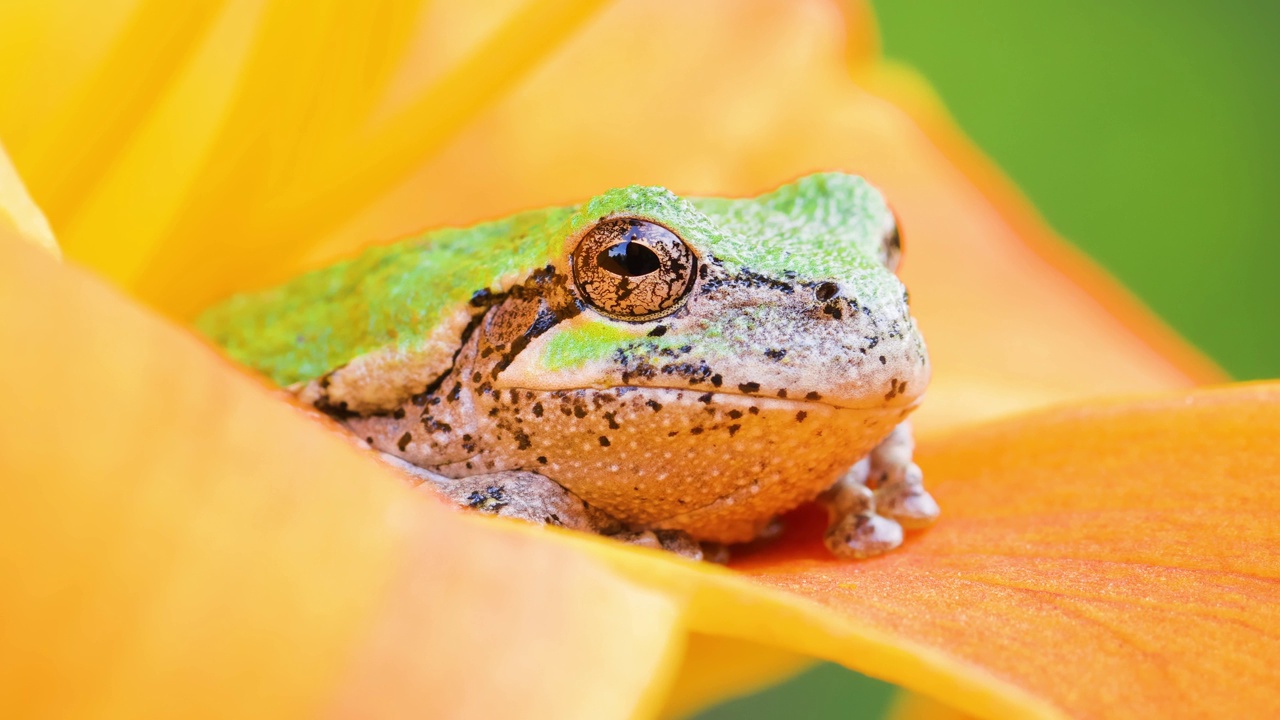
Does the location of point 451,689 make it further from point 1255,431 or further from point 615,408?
point 1255,431

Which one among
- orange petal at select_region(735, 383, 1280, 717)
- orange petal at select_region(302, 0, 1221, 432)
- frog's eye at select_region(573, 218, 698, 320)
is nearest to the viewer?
orange petal at select_region(735, 383, 1280, 717)

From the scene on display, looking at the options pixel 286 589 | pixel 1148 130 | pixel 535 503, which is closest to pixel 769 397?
pixel 535 503

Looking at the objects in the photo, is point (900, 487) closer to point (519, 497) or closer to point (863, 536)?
point (863, 536)

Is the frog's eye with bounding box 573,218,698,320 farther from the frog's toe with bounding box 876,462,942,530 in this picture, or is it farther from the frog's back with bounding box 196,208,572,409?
the frog's toe with bounding box 876,462,942,530

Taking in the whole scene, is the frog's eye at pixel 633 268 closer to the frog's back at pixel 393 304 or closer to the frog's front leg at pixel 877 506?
the frog's back at pixel 393 304

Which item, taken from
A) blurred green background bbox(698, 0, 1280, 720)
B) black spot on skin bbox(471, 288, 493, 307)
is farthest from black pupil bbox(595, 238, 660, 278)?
blurred green background bbox(698, 0, 1280, 720)

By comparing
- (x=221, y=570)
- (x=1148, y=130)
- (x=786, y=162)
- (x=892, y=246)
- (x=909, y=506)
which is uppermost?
(x=1148, y=130)
